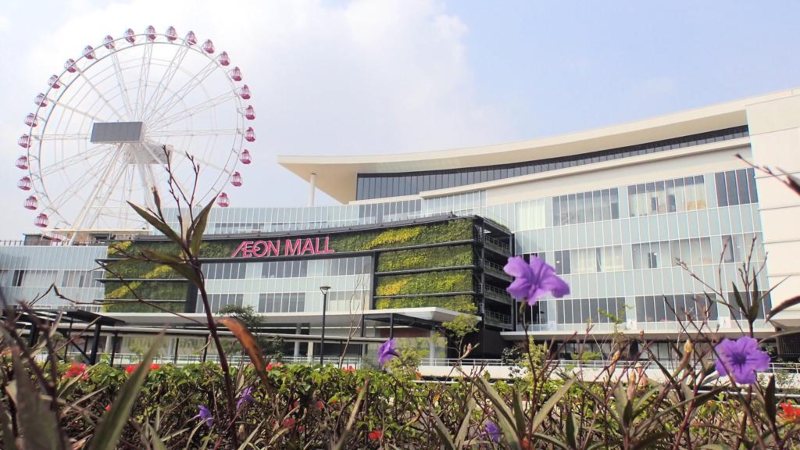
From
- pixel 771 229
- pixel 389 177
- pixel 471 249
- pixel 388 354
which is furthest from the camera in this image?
pixel 389 177

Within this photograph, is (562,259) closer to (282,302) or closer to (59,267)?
(282,302)

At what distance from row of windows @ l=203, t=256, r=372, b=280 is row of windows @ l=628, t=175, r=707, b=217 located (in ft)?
61.7

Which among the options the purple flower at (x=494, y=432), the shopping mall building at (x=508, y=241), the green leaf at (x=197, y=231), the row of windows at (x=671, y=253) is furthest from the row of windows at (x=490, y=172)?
the green leaf at (x=197, y=231)

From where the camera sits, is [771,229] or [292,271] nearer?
[771,229]

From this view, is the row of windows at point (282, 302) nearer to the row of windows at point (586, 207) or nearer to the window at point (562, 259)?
the window at point (562, 259)

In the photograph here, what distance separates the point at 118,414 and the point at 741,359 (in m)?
1.56

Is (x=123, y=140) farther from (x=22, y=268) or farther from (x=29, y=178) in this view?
(x=22, y=268)

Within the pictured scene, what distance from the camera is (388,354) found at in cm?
250

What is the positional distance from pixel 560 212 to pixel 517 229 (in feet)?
10.9

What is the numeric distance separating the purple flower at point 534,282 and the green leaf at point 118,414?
0.84 metres

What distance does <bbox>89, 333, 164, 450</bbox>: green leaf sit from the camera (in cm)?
89

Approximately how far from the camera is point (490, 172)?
1928 inches

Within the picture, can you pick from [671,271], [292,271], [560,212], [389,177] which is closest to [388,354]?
Answer: [671,271]

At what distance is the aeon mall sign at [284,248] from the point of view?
43.7 meters
